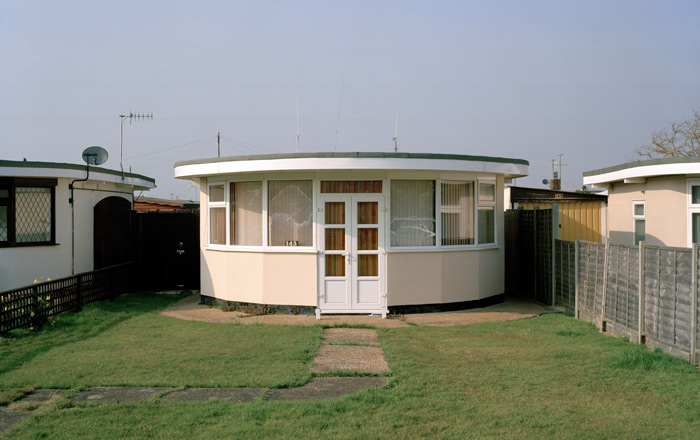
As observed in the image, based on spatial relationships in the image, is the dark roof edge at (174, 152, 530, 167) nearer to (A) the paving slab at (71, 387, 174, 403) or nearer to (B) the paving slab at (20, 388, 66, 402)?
(A) the paving slab at (71, 387, 174, 403)

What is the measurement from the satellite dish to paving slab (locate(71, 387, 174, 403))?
9393 millimetres

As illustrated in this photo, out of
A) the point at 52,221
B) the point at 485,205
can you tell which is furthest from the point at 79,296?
the point at 485,205

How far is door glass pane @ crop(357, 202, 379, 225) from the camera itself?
36.6ft

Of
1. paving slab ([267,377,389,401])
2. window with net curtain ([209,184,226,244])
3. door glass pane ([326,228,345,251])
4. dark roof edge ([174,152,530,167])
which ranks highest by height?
dark roof edge ([174,152,530,167])

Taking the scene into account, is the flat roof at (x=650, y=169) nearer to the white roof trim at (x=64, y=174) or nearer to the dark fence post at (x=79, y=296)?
the dark fence post at (x=79, y=296)

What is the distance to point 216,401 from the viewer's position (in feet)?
19.6

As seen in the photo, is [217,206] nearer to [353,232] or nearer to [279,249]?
[279,249]

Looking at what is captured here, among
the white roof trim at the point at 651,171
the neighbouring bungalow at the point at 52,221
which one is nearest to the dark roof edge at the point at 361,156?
the white roof trim at the point at 651,171

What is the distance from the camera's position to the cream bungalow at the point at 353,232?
1110 cm

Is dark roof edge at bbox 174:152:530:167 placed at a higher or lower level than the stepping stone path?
higher

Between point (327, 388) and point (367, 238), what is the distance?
4889 millimetres

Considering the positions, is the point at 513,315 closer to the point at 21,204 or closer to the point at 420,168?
the point at 420,168

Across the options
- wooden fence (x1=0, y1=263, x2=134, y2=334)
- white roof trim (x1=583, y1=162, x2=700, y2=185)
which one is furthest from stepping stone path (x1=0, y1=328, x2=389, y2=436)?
white roof trim (x1=583, y1=162, x2=700, y2=185)

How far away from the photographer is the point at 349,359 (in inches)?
306
